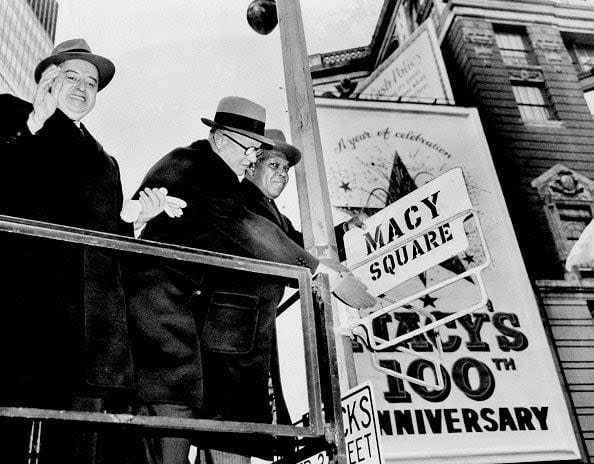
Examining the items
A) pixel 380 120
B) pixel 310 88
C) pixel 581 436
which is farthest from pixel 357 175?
pixel 310 88

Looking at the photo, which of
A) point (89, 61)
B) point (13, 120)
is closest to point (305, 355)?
point (13, 120)

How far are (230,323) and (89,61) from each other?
2.00 meters

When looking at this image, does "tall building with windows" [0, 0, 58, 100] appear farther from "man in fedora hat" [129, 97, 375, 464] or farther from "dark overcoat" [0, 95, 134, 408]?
"dark overcoat" [0, 95, 134, 408]

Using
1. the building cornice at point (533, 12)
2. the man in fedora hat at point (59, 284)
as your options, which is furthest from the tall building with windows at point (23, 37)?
the man in fedora hat at point (59, 284)

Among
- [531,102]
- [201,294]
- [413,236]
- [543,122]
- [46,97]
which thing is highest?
[531,102]

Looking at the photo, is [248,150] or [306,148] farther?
[306,148]

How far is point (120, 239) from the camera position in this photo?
335 cm

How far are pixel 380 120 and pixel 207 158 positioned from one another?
36.5 ft

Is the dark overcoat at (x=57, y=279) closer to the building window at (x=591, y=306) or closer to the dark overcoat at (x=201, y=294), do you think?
the dark overcoat at (x=201, y=294)

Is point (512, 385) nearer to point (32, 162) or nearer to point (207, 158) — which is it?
point (207, 158)

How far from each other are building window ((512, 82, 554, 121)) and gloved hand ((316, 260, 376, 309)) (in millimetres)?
16152

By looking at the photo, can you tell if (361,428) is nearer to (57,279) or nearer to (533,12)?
(57,279)

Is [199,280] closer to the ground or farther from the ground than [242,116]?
closer to the ground

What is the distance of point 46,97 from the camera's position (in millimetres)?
4027
